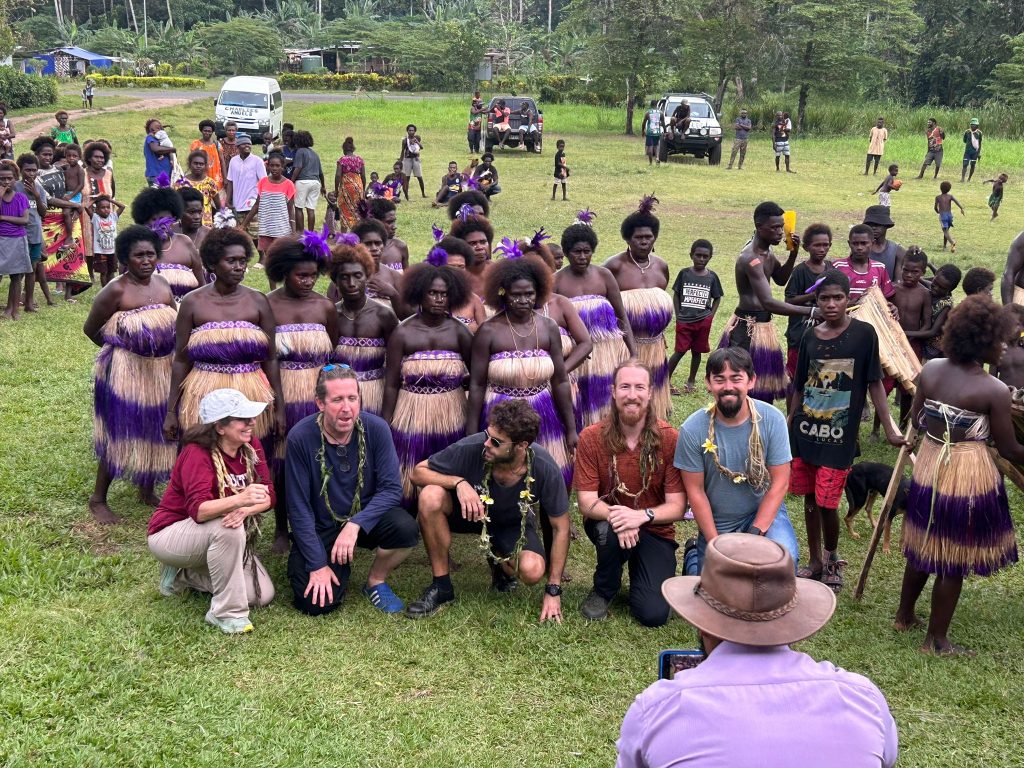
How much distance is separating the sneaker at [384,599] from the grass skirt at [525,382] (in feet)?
3.71

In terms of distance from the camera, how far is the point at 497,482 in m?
5.44

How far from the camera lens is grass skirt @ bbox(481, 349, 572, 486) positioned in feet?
19.3

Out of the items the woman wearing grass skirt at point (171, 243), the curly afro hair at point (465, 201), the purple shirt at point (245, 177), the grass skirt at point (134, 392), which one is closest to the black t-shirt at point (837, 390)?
the curly afro hair at point (465, 201)

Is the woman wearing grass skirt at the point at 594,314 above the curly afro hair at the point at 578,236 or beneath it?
beneath

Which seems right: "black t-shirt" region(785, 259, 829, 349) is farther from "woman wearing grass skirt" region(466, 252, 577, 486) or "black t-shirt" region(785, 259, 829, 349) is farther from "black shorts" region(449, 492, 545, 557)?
"black shorts" region(449, 492, 545, 557)

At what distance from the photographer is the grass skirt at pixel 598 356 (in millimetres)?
6984

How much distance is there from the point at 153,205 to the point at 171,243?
0.41 meters

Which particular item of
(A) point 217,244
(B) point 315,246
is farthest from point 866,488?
(A) point 217,244

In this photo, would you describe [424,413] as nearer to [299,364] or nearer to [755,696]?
[299,364]

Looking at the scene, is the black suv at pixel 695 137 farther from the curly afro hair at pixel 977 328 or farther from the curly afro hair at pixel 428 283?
the curly afro hair at pixel 977 328

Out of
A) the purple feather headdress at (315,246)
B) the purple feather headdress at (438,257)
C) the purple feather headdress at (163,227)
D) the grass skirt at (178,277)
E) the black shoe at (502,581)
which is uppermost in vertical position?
the purple feather headdress at (315,246)

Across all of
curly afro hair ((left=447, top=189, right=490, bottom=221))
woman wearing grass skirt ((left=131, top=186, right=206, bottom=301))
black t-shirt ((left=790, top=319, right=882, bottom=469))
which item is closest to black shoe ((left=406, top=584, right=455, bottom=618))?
black t-shirt ((left=790, top=319, right=882, bottom=469))

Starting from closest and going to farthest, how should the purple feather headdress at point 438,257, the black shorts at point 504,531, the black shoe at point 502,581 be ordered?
the black shorts at point 504,531, the black shoe at point 502,581, the purple feather headdress at point 438,257

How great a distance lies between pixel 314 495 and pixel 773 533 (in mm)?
2434
